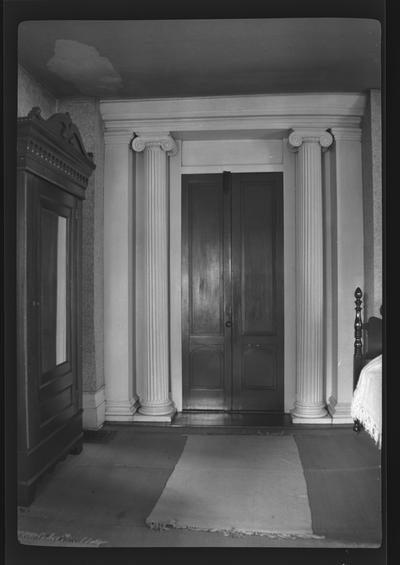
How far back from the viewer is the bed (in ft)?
5.16

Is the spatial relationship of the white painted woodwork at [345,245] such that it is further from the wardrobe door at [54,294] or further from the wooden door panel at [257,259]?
the wardrobe door at [54,294]

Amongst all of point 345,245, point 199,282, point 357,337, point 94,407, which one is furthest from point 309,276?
point 94,407

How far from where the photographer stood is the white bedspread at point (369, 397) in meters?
1.57

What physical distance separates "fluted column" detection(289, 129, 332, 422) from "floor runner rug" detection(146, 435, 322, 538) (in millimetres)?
171

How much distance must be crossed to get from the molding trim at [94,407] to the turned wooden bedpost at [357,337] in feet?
2.77

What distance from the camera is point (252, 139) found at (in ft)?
5.22

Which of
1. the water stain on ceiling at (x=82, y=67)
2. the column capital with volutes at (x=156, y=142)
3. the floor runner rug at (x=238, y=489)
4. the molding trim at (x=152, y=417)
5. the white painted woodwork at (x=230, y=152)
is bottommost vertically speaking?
the floor runner rug at (x=238, y=489)

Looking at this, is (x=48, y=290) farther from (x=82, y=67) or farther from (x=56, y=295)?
(x=82, y=67)

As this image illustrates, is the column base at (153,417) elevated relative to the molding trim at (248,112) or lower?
lower

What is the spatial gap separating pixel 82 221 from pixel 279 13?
947mm

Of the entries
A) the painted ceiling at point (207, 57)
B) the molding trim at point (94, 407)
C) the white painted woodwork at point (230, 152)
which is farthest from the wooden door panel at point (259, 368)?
the painted ceiling at point (207, 57)

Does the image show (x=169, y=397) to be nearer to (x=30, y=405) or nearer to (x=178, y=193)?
(x=30, y=405)

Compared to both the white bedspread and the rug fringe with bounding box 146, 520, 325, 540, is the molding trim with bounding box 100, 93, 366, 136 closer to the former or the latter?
the white bedspread

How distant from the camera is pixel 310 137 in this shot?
5.24 feet
